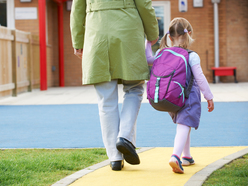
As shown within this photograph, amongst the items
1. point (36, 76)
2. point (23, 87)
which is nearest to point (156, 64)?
point (23, 87)

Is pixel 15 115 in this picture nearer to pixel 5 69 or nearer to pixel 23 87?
pixel 5 69

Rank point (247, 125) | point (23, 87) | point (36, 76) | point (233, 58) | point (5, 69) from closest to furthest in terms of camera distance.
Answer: point (247, 125), point (5, 69), point (23, 87), point (36, 76), point (233, 58)

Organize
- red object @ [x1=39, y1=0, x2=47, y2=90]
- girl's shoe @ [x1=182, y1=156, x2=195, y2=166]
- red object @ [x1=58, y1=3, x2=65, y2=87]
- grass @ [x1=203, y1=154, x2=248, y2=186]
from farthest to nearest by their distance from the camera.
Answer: red object @ [x1=58, y1=3, x2=65, y2=87], red object @ [x1=39, y1=0, x2=47, y2=90], girl's shoe @ [x1=182, y1=156, x2=195, y2=166], grass @ [x1=203, y1=154, x2=248, y2=186]

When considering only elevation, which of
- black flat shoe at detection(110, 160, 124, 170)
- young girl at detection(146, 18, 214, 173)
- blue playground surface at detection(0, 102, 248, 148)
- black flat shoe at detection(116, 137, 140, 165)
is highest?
young girl at detection(146, 18, 214, 173)

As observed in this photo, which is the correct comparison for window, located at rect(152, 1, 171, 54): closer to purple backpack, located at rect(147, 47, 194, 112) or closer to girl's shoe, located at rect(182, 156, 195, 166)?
girl's shoe, located at rect(182, 156, 195, 166)

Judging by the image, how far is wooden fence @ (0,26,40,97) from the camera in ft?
33.6

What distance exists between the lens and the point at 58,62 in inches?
615

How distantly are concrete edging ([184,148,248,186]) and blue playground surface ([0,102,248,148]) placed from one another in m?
0.78

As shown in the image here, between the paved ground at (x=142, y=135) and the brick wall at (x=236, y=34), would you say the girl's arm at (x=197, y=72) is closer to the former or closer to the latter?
the paved ground at (x=142, y=135)

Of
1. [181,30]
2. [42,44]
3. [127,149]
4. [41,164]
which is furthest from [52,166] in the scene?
[42,44]

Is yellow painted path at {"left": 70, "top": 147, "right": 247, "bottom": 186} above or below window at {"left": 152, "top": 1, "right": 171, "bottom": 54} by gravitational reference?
below

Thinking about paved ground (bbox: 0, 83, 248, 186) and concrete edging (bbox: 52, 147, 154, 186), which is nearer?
concrete edging (bbox: 52, 147, 154, 186)

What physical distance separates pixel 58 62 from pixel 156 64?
12.7m

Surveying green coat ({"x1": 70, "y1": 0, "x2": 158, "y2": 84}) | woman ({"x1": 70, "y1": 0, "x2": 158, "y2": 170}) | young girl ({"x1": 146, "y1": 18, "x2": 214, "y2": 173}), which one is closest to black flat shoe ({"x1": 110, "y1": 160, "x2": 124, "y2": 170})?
woman ({"x1": 70, "y1": 0, "x2": 158, "y2": 170})
